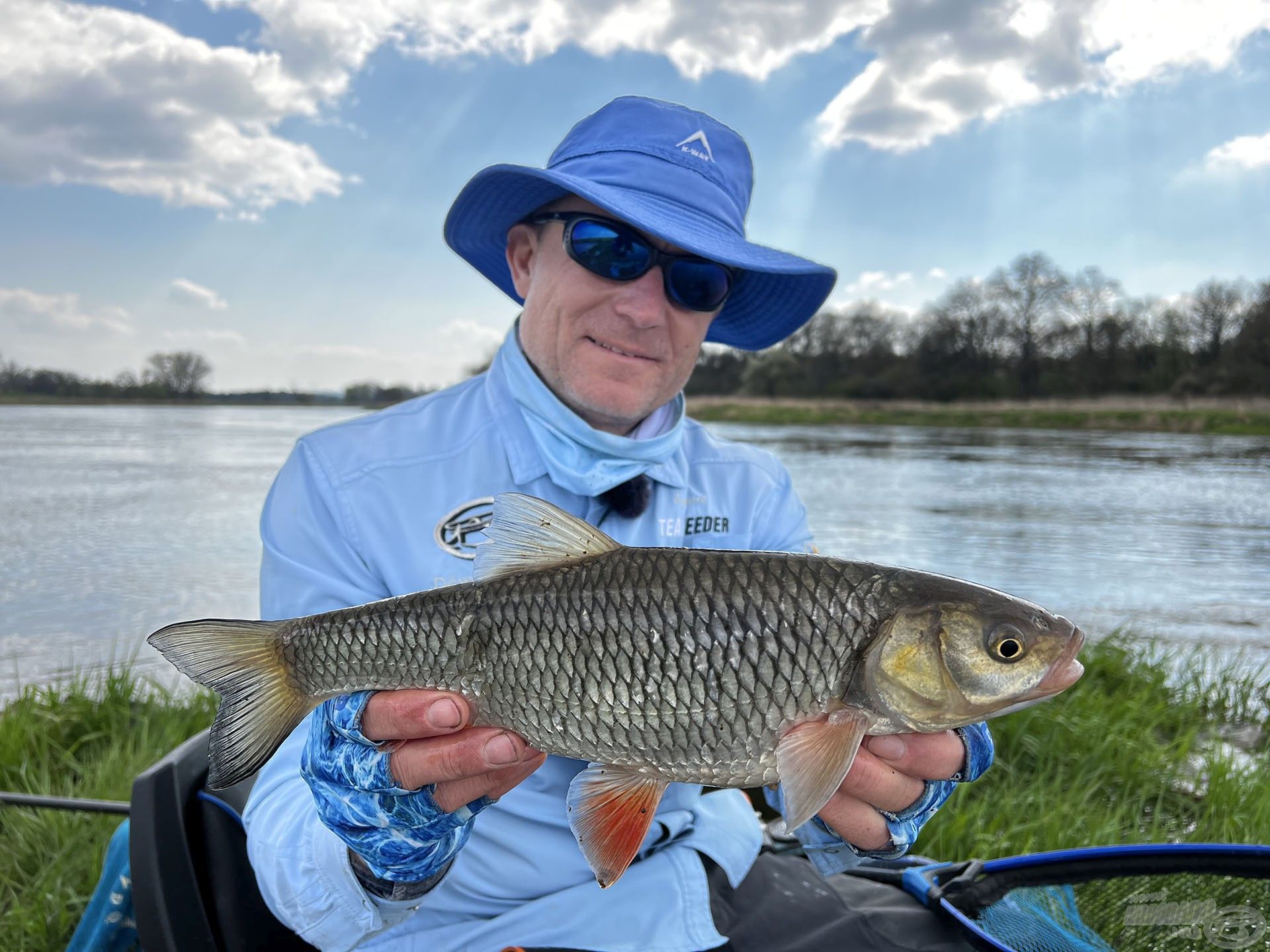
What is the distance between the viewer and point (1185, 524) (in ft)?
42.0

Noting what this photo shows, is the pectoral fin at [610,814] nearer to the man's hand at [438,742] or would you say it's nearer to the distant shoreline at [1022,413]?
the man's hand at [438,742]

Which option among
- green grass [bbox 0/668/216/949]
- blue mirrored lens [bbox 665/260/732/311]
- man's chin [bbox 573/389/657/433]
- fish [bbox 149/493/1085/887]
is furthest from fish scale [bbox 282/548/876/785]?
green grass [bbox 0/668/216/949]

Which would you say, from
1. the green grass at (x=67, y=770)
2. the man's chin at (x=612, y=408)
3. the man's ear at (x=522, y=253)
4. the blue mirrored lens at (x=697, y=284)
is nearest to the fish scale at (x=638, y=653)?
the man's chin at (x=612, y=408)

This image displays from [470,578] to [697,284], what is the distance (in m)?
1.05

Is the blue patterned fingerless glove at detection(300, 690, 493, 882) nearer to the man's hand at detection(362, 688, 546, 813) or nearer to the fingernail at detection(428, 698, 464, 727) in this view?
the man's hand at detection(362, 688, 546, 813)

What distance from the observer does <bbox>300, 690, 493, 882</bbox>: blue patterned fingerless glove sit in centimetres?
169

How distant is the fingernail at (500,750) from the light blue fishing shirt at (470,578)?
51 centimetres

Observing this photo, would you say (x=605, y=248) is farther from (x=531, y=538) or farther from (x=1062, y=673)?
(x=1062, y=673)

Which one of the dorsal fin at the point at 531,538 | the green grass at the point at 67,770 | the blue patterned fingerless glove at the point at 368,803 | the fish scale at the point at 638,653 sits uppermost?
the dorsal fin at the point at 531,538

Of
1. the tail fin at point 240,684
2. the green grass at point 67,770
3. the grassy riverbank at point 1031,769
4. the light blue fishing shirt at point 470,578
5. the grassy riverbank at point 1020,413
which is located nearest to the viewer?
the tail fin at point 240,684

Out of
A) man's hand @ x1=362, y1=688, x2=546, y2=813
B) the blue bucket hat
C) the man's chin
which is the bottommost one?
man's hand @ x1=362, y1=688, x2=546, y2=813

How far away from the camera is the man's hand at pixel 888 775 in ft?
5.63

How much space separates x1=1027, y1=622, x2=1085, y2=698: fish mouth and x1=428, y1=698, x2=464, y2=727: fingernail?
1058 millimetres

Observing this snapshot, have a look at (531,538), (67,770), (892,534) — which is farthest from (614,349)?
(892,534)
